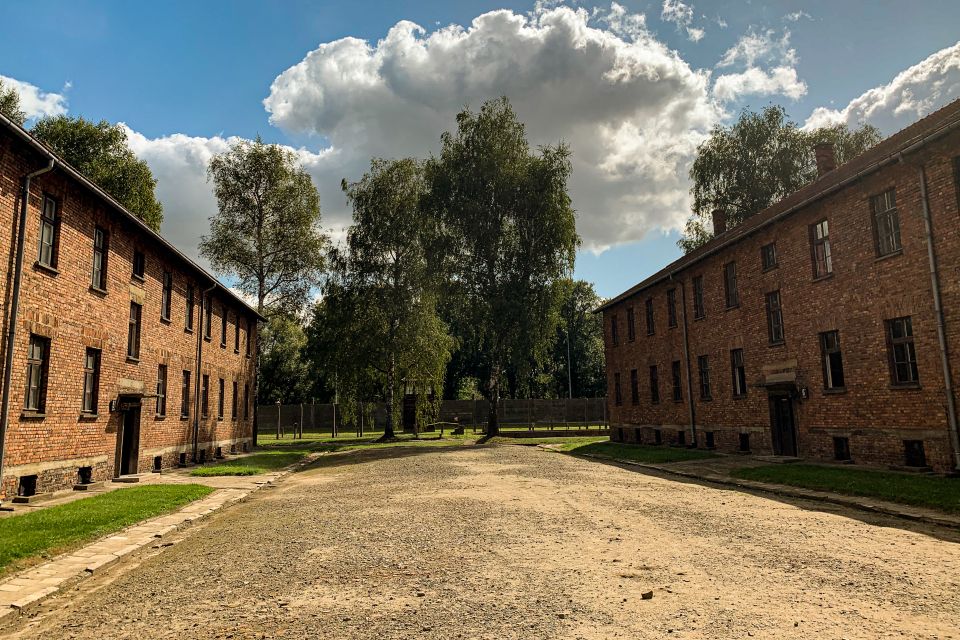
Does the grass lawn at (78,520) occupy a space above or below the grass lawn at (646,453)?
above

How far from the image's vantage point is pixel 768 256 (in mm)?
21375

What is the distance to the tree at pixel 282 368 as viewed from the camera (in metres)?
62.4

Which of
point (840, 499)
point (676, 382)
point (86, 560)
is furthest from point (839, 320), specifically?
point (86, 560)

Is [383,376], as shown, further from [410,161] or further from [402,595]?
[402,595]

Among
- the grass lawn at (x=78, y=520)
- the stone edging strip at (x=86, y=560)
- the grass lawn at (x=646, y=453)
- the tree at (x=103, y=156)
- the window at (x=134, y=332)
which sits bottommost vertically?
the grass lawn at (x=646, y=453)

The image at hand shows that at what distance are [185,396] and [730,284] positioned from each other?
20437 millimetres

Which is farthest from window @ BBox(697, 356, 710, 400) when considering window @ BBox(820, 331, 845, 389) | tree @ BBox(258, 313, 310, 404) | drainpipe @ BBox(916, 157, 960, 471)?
tree @ BBox(258, 313, 310, 404)

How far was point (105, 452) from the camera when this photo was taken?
631 inches

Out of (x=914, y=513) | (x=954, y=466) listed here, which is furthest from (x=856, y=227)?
(x=914, y=513)

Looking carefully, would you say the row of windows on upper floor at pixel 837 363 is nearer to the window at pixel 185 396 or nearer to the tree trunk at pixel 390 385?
the tree trunk at pixel 390 385

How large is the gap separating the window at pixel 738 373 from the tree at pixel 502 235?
40.8ft

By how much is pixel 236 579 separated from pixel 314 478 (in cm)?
1109

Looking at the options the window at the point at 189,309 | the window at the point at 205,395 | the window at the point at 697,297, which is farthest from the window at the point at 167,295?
the window at the point at 697,297

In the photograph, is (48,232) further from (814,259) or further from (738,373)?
(738,373)
